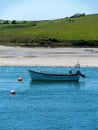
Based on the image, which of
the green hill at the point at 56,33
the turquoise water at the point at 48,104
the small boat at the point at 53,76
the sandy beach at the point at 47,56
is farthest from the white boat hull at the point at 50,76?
the green hill at the point at 56,33

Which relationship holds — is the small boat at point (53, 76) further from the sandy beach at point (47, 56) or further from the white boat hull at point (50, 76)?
the sandy beach at point (47, 56)

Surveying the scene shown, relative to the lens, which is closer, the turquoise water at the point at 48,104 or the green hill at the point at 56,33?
the turquoise water at the point at 48,104

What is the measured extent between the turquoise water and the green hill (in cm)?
4377

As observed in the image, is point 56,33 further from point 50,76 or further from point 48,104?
point 48,104

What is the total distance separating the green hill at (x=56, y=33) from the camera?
422 feet

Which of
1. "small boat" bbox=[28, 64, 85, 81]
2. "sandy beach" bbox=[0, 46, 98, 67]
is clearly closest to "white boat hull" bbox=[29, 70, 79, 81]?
"small boat" bbox=[28, 64, 85, 81]

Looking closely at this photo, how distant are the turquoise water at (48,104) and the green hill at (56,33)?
43770 millimetres

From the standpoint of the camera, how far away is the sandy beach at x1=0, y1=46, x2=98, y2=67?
94.8 metres

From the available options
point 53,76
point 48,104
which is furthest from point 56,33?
point 48,104

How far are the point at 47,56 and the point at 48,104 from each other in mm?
43182

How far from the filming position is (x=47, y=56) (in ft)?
341

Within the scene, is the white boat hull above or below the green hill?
below

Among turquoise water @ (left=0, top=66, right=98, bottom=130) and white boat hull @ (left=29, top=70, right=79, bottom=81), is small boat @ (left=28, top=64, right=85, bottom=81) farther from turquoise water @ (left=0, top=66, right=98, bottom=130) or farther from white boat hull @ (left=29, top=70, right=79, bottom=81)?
turquoise water @ (left=0, top=66, right=98, bottom=130)

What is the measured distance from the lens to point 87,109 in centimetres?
5903
